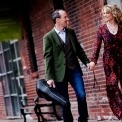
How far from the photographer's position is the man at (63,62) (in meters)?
7.48

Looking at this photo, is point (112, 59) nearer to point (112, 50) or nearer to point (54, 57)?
point (112, 50)

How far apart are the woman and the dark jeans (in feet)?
1.11

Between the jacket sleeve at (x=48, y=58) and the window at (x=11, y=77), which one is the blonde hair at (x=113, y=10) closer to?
the jacket sleeve at (x=48, y=58)

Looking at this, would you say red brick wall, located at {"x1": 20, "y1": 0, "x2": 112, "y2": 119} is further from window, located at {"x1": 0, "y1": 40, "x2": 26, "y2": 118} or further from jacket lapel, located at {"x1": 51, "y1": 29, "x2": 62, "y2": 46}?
window, located at {"x1": 0, "y1": 40, "x2": 26, "y2": 118}

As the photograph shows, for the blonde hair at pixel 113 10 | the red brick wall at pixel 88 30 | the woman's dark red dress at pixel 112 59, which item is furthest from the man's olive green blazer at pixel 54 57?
the red brick wall at pixel 88 30

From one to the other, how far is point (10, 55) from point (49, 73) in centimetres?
786

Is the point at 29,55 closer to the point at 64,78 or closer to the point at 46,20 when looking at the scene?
the point at 46,20

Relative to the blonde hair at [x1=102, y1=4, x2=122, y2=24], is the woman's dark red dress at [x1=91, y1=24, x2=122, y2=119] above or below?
below

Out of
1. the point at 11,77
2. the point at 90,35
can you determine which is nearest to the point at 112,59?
the point at 90,35

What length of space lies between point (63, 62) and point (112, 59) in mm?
726

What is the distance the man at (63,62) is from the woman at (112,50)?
1.17ft

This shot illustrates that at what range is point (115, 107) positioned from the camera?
24.4ft

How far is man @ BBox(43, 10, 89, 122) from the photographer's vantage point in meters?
7.48

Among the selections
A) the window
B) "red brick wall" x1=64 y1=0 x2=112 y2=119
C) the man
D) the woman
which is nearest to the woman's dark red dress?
the woman
